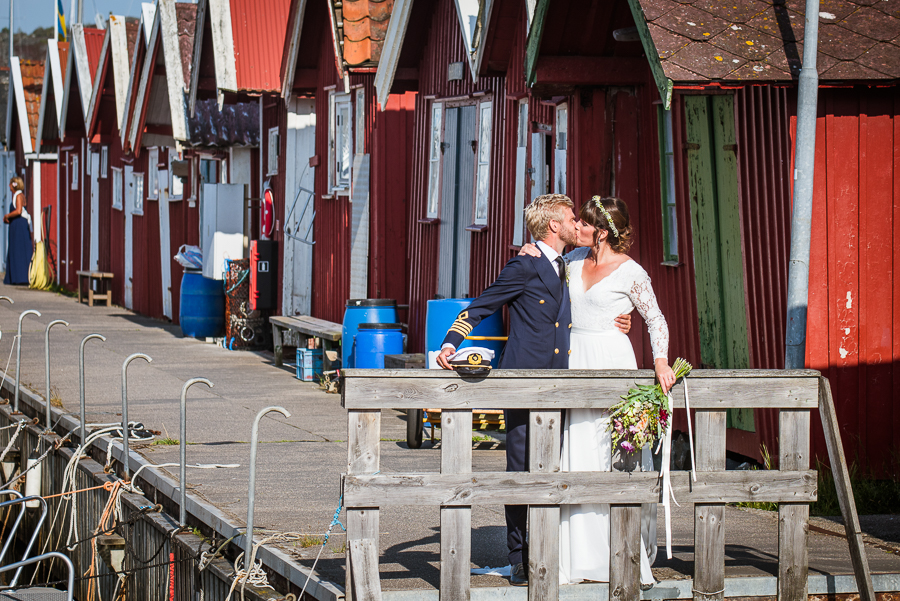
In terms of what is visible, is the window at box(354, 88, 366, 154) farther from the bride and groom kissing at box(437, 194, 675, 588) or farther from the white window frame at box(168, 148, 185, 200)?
the bride and groom kissing at box(437, 194, 675, 588)

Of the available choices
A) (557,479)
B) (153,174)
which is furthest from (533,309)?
(153,174)

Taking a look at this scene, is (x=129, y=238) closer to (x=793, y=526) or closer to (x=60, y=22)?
(x=60, y=22)

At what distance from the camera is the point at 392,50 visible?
12.2 m

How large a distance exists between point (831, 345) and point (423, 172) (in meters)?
6.19

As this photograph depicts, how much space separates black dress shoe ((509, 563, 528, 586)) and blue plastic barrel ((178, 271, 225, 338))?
13.1 metres

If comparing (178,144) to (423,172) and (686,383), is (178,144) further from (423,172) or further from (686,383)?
(686,383)

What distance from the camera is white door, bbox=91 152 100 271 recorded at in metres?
27.2

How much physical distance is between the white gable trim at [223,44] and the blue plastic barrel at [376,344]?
5.97 metres

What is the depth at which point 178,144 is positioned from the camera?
18891 mm

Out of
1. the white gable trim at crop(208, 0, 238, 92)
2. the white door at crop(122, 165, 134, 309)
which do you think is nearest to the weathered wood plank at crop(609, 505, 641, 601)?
the white gable trim at crop(208, 0, 238, 92)

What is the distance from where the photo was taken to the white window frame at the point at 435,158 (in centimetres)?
1230

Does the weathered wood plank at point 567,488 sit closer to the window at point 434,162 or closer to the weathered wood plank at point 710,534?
the weathered wood plank at point 710,534

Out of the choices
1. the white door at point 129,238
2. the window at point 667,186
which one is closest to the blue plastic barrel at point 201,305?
the white door at point 129,238

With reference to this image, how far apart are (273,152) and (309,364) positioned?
496cm
